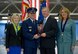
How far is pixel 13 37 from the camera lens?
20.8 ft

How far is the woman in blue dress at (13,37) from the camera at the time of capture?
6293 mm

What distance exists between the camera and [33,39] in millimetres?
6285

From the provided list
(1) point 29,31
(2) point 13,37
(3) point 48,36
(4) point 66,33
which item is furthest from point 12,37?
(4) point 66,33

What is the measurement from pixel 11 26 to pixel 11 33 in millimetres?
137

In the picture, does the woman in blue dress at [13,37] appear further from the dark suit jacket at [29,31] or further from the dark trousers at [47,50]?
the dark trousers at [47,50]

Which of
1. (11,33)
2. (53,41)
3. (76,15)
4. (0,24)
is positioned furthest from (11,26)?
(76,15)

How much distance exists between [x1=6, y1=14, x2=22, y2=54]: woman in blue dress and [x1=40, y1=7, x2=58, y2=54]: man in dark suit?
0.45 metres

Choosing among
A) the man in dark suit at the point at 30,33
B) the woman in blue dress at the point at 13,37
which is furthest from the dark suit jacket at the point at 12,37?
the man in dark suit at the point at 30,33

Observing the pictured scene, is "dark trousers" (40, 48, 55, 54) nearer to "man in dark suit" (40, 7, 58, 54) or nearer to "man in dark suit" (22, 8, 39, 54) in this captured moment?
"man in dark suit" (40, 7, 58, 54)

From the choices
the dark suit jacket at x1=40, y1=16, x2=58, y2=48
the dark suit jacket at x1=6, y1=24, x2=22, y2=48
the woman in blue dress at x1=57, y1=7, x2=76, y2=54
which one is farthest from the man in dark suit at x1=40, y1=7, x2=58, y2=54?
the dark suit jacket at x1=6, y1=24, x2=22, y2=48

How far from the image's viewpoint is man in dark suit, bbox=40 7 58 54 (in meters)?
6.26

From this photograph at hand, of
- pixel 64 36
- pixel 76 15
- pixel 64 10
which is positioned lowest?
pixel 76 15

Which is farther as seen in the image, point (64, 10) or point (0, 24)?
point (0, 24)

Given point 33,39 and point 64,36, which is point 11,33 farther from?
point 64,36
